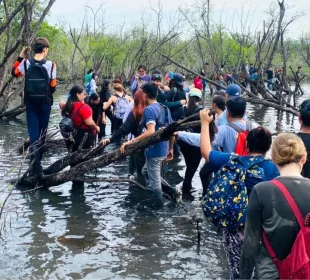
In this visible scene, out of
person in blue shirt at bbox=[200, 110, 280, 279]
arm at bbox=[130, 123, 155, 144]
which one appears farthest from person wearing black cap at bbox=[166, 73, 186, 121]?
person in blue shirt at bbox=[200, 110, 280, 279]

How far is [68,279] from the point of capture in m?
5.20

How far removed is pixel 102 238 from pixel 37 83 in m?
2.58

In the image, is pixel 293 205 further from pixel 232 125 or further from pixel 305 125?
pixel 232 125

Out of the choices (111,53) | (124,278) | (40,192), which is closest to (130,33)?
(111,53)

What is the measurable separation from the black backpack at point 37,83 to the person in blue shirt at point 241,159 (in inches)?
148

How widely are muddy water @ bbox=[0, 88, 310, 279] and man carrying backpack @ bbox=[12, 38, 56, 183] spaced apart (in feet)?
3.36

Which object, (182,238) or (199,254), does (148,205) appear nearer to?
(182,238)

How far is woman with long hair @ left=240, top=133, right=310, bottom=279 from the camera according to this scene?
311 cm

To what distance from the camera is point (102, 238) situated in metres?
6.35

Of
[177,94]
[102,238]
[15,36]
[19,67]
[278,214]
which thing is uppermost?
[15,36]

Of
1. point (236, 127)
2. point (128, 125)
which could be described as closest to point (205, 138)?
point (236, 127)

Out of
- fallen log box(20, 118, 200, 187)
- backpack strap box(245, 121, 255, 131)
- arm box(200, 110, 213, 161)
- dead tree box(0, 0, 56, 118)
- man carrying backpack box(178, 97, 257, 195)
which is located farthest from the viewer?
fallen log box(20, 118, 200, 187)

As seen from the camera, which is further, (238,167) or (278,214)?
(238,167)

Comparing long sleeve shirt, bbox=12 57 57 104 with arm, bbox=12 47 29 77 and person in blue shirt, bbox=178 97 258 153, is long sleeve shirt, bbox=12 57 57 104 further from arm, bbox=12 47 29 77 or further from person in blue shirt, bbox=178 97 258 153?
person in blue shirt, bbox=178 97 258 153
